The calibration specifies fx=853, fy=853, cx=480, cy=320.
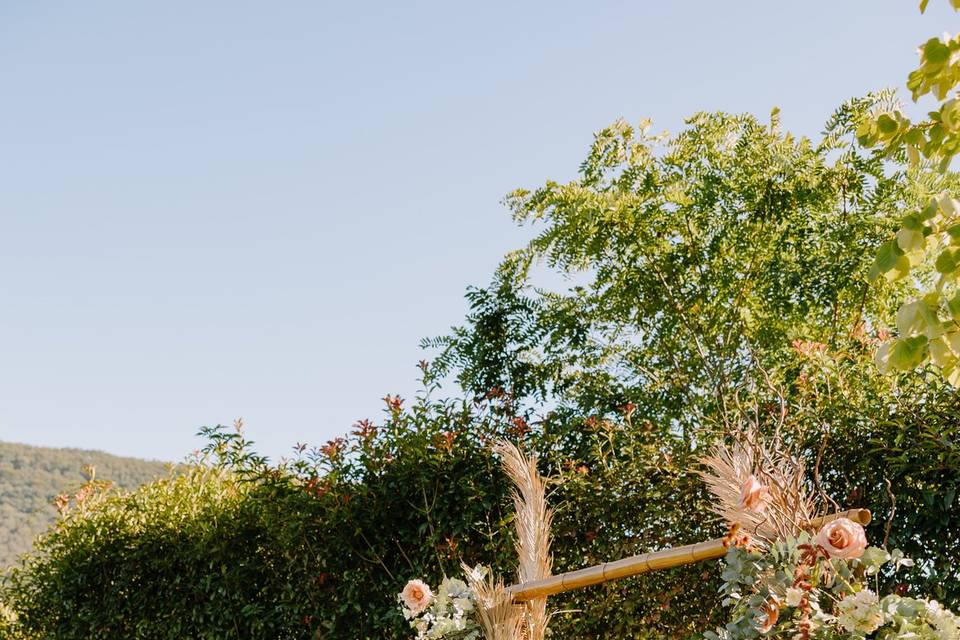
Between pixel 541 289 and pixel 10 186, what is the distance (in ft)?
30.8

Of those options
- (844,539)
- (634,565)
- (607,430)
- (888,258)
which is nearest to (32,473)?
(607,430)

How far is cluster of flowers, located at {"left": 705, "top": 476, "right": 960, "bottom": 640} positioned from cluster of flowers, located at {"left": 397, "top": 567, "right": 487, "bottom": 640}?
1303 millimetres

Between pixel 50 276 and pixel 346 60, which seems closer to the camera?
pixel 346 60

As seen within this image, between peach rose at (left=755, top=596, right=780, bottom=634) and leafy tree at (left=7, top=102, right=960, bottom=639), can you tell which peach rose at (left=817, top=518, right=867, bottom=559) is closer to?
peach rose at (left=755, top=596, right=780, bottom=634)

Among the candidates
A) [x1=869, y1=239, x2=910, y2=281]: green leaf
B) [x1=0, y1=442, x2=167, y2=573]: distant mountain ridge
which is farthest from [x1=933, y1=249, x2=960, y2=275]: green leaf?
[x1=0, y1=442, x2=167, y2=573]: distant mountain ridge

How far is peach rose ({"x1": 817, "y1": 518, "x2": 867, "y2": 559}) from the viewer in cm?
253

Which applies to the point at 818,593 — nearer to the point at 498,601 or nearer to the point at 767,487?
the point at 767,487

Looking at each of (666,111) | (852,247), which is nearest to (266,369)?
(666,111)

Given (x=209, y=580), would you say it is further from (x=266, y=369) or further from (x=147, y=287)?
(x=147, y=287)

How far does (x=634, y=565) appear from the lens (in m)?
3.30

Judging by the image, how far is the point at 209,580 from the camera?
5848 mm

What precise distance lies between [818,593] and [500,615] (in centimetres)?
146

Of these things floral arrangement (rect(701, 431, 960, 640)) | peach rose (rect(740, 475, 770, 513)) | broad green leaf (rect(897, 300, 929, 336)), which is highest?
broad green leaf (rect(897, 300, 929, 336))

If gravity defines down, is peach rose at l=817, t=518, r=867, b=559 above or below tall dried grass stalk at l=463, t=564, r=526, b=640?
above
